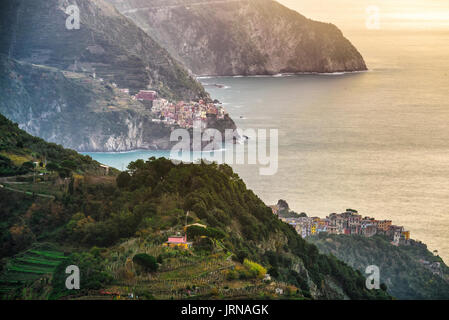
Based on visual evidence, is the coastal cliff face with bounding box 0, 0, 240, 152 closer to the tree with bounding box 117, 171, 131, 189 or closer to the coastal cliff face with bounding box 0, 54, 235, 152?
the coastal cliff face with bounding box 0, 54, 235, 152

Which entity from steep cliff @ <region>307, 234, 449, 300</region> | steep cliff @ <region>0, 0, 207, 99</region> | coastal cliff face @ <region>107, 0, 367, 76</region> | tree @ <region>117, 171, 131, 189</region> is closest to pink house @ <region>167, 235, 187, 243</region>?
tree @ <region>117, 171, 131, 189</region>

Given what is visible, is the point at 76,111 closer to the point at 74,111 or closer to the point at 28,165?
the point at 74,111

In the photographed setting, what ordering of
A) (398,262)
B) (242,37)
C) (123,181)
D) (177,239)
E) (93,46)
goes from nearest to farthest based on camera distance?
(177,239)
(123,181)
(398,262)
(93,46)
(242,37)

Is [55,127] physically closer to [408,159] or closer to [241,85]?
[408,159]

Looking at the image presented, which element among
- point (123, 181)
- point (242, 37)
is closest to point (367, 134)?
point (123, 181)

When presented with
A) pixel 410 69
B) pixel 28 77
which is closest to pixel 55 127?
pixel 28 77

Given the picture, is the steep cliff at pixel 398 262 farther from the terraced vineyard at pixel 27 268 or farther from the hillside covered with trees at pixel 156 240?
the terraced vineyard at pixel 27 268

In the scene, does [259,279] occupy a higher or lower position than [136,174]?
lower
